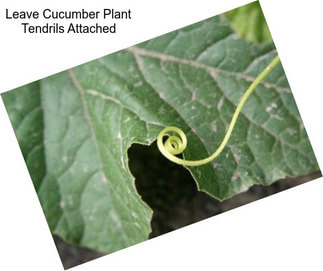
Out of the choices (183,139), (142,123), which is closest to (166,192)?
(142,123)

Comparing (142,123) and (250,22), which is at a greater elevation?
(250,22)

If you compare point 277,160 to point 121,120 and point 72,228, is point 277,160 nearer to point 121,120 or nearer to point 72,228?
point 121,120

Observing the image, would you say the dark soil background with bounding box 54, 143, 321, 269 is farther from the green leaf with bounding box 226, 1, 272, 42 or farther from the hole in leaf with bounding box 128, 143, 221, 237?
the green leaf with bounding box 226, 1, 272, 42

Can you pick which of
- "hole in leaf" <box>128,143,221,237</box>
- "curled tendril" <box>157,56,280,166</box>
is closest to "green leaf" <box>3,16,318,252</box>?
"curled tendril" <box>157,56,280,166</box>

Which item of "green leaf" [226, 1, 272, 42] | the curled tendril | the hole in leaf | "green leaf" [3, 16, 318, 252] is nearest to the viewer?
the curled tendril

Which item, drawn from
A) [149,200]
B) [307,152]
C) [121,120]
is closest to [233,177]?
[307,152]

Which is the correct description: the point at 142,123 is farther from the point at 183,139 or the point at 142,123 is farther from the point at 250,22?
the point at 250,22
